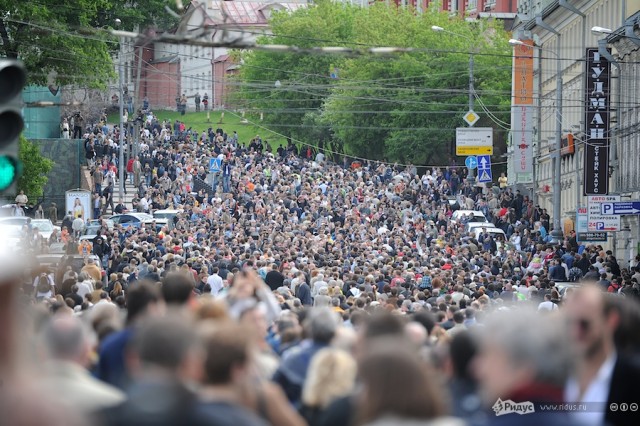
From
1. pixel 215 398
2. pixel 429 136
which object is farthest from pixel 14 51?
pixel 215 398

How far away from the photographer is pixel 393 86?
272 ft

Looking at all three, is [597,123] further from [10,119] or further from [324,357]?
[324,357]

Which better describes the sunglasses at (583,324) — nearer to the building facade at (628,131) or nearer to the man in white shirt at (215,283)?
the man in white shirt at (215,283)

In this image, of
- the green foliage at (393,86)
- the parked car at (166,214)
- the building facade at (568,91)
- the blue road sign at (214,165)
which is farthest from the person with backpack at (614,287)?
the green foliage at (393,86)

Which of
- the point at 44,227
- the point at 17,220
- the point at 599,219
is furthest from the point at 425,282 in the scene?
the point at 44,227

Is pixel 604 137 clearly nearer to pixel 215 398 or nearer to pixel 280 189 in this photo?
pixel 280 189

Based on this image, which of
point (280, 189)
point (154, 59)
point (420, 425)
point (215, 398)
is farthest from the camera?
point (154, 59)

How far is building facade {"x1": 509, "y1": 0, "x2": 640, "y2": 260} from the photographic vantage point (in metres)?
52.1

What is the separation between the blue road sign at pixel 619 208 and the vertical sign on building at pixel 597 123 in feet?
28.2

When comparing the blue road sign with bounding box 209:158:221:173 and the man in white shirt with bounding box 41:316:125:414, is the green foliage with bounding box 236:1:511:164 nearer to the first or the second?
the blue road sign with bounding box 209:158:221:173

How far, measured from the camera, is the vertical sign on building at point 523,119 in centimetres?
6331

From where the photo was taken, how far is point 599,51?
48.2m

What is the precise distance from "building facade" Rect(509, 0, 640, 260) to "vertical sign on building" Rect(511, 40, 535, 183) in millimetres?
533

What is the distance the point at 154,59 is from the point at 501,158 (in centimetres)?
8753
